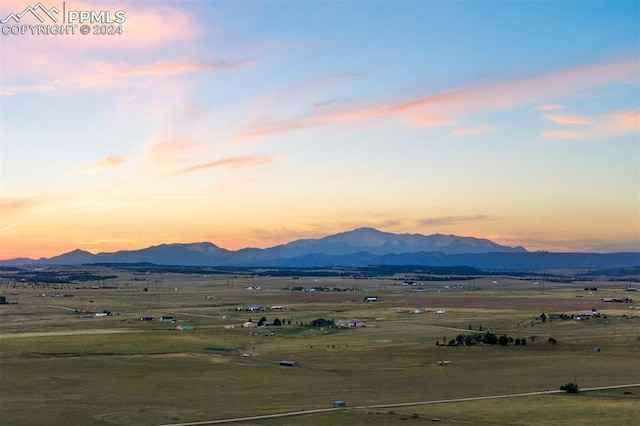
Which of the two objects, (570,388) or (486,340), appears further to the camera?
(486,340)

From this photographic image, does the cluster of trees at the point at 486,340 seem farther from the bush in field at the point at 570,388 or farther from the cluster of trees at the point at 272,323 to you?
the cluster of trees at the point at 272,323

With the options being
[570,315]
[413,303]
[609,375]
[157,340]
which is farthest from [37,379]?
[413,303]

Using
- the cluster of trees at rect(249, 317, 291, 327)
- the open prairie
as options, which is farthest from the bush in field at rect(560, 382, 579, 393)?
the cluster of trees at rect(249, 317, 291, 327)

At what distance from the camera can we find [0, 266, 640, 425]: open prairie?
1909 inches

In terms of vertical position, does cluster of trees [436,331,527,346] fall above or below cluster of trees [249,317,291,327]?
below

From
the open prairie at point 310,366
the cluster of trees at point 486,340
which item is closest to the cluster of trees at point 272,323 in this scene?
the open prairie at point 310,366

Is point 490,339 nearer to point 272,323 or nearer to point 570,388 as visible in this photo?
point 570,388

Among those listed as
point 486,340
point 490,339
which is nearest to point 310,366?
point 486,340

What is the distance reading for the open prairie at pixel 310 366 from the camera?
48500mm

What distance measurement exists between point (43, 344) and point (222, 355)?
2196 centimetres

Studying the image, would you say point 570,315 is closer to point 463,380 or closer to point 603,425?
point 463,380

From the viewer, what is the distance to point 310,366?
71.7 metres

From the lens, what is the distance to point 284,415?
4722 cm

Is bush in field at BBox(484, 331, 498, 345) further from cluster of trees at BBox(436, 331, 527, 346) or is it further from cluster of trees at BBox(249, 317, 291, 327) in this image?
cluster of trees at BBox(249, 317, 291, 327)
